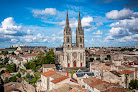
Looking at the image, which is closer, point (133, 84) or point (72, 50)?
point (133, 84)

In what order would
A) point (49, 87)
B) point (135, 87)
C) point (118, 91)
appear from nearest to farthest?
point (118, 91) < point (49, 87) < point (135, 87)

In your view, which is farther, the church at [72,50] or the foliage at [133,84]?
the church at [72,50]

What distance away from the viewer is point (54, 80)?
29359 mm

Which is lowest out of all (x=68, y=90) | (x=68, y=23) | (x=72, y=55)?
(x=68, y=90)

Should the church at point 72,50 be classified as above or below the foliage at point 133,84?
above

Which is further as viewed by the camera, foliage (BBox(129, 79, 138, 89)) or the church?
the church

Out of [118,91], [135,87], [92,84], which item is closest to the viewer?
[118,91]

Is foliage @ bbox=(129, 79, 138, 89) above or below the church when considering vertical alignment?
below

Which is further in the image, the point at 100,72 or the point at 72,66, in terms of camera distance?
the point at 72,66

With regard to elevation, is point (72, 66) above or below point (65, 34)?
below

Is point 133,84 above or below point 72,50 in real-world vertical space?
below

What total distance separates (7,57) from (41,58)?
118 ft

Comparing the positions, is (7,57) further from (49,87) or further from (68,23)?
(49,87)

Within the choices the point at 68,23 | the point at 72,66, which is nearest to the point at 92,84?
the point at 72,66
